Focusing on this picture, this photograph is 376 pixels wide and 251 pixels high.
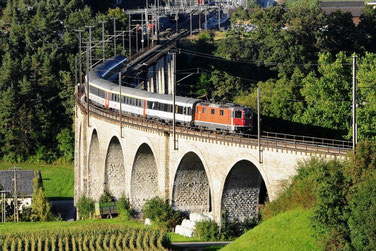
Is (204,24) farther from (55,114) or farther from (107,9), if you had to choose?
(55,114)

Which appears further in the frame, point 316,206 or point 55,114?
point 55,114

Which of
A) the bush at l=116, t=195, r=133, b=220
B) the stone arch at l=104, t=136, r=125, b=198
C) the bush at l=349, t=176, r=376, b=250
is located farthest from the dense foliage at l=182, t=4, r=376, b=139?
the bush at l=349, t=176, r=376, b=250

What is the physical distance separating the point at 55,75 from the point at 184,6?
25.2m

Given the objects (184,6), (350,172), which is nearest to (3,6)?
(184,6)

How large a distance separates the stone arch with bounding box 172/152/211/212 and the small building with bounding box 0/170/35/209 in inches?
811

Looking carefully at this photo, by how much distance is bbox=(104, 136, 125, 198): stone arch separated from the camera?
87.5 meters

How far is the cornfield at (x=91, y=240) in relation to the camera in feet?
200

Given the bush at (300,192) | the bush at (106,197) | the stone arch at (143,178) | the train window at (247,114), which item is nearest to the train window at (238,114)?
the train window at (247,114)

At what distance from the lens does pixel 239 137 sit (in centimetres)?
6512

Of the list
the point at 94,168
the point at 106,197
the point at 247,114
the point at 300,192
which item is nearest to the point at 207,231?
the point at 247,114

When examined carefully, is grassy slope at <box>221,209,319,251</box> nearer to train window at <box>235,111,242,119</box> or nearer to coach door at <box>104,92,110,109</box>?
train window at <box>235,111,242,119</box>

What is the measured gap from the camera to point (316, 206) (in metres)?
52.9

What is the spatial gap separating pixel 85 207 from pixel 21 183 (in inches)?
336

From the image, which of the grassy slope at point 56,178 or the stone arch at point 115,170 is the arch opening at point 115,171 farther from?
the grassy slope at point 56,178
